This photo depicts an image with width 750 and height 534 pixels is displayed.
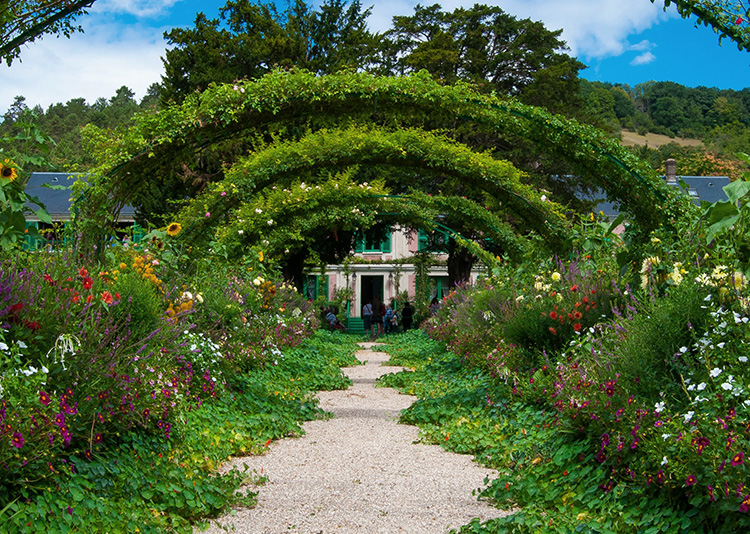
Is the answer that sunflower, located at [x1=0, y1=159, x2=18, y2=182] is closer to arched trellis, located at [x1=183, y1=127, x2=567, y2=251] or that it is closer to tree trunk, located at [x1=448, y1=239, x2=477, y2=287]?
arched trellis, located at [x1=183, y1=127, x2=567, y2=251]

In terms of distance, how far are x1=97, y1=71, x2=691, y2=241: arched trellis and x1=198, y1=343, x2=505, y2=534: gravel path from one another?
9.28 feet

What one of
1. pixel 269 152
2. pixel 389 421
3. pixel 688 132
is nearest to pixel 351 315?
pixel 269 152

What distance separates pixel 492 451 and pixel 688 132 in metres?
70.6

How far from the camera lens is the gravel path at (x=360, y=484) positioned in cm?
328

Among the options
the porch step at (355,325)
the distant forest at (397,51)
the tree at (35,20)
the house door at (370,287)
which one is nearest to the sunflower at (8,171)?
the tree at (35,20)

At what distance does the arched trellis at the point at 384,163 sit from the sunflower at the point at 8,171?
15.9 ft

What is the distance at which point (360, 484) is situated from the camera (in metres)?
3.99

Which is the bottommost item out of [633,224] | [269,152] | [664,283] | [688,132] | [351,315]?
[351,315]

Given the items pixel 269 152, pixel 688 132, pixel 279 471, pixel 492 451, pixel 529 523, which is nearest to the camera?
pixel 529 523

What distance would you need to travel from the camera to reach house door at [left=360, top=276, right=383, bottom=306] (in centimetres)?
3175

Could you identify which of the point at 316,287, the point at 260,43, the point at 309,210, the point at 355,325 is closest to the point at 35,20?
the point at 309,210

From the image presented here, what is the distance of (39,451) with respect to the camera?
256 centimetres

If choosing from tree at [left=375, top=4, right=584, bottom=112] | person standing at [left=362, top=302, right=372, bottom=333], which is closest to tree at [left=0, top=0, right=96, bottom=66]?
tree at [left=375, top=4, right=584, bottom=112]

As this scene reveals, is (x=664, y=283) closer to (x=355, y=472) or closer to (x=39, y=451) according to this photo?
(x=355, y=472)
